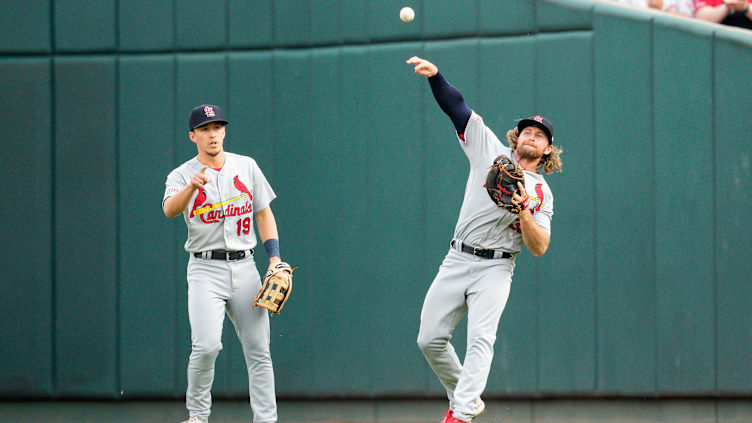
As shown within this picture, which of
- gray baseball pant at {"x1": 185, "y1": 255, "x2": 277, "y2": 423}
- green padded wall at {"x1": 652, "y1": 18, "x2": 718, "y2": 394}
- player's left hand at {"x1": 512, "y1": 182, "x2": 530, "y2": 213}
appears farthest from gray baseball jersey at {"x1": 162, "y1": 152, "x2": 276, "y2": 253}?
green padded wall at {"x1": 652, "y1": 18, "x2": 718, "y2": 394}

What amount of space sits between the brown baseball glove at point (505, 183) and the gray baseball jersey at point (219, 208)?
1324 mm

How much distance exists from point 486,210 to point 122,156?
9.19 ft

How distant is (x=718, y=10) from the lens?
16.2 feet

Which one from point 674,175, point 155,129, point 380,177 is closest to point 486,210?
point 380,177

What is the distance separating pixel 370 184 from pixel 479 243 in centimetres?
150

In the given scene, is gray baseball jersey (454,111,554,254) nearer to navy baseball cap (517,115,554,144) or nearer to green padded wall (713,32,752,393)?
navy baseball cap (517,115,554,144)

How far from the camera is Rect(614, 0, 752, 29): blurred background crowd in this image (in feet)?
16.2

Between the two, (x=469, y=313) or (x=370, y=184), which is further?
(x=370, y=184)

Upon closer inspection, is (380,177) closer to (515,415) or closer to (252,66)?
(252,66)

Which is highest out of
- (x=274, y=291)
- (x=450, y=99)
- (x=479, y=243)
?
(x=450, y=99)

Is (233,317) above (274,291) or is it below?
below

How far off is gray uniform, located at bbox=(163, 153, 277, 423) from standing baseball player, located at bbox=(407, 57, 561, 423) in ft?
2.90

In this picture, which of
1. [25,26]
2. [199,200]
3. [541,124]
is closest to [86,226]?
[25,26]

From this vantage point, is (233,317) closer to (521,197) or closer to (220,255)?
(220,255)
